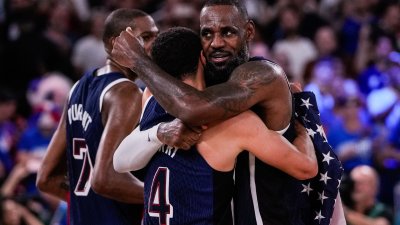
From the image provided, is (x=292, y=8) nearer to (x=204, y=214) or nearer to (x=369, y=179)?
(x=369, y=179)

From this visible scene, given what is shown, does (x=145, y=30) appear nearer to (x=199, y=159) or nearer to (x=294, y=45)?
(x=199, y=159)

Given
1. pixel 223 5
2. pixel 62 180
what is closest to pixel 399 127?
pixel 62 180

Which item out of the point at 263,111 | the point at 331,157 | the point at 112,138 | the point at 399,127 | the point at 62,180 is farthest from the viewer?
the point at 399,127

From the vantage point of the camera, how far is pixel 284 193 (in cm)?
427

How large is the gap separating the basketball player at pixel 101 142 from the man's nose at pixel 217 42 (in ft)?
2.81

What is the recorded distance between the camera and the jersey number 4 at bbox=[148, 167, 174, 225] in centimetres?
429

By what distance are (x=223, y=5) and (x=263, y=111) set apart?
0.58 m

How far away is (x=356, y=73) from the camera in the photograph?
11680 millimetres

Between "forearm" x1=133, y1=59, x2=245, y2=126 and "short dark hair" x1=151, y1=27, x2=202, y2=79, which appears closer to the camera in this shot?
"forearm" x1=133, y1=59, x2=245, y2=126

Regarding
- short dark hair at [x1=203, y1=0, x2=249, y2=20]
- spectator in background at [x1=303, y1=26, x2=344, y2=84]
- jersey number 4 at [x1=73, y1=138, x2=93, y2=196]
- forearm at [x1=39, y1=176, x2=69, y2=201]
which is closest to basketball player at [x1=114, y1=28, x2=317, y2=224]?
short dark hair at [x1=203, y1=0, x2=249, y2=20]

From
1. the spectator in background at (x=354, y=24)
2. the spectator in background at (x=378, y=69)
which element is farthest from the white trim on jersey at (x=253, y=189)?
the spectator in background at (x=354, y=24)

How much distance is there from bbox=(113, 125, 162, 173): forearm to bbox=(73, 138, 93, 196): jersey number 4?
0.68 m

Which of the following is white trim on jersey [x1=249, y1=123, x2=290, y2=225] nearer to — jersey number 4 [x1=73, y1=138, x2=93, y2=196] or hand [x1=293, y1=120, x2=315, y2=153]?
hand [x1=293, y1=120, x2=315, y2=153]

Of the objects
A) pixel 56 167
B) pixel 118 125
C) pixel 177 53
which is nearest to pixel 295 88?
pixel 177 53
